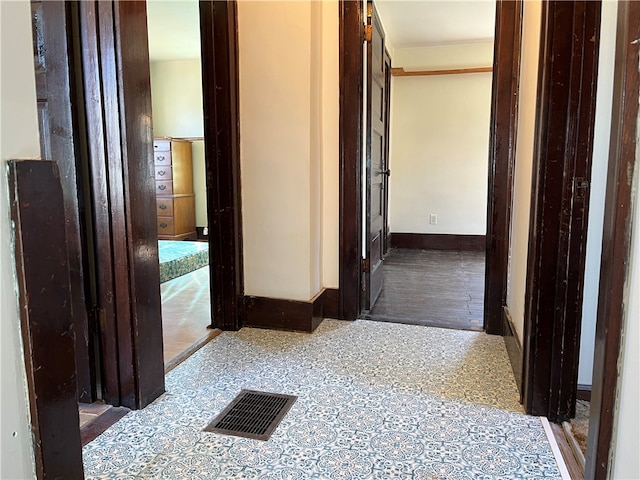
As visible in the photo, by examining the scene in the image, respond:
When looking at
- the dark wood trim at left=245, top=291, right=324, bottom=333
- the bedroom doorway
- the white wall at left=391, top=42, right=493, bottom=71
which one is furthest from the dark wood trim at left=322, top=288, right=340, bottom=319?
the white wall at left=391, top=42, right=493, bottom=71

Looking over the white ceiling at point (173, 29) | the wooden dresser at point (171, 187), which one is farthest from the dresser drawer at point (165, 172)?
the white ceiling at point (173, 29)

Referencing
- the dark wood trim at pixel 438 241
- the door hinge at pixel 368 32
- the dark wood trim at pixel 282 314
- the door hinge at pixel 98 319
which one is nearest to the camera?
the door hinge at pixel 98 319

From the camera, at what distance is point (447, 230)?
16.9 feet

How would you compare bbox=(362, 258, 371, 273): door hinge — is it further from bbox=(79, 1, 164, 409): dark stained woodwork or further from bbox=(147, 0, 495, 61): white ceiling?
bbox=(147, 0, 495, 61): white ceiling

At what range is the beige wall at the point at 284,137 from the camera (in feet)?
7.50

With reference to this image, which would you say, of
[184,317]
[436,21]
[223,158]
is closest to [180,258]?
[184,317]

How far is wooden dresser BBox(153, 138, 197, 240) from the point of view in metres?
5.51

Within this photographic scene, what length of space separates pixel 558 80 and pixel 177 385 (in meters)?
1.73

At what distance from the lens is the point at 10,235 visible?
688mm

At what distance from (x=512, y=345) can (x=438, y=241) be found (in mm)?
3251

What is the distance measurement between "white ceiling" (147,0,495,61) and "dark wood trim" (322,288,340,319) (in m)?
2.54

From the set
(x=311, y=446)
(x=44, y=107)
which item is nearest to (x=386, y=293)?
(x=311, y=446)

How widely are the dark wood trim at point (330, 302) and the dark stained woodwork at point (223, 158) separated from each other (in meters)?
0.48

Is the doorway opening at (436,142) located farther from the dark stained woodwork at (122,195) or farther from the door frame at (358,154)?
the dark stained woodwork at (122,195)
